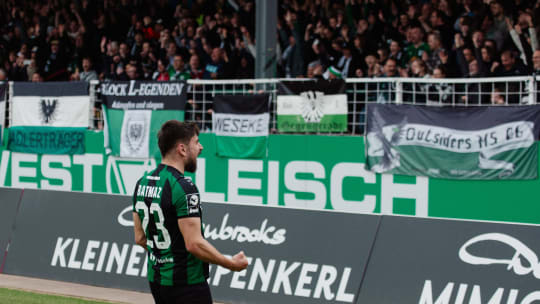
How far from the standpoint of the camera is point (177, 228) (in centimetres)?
525

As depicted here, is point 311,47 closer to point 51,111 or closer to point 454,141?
point 454,141

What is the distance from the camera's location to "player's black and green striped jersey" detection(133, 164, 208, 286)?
5180mm

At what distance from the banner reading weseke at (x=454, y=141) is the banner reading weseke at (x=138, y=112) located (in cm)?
380

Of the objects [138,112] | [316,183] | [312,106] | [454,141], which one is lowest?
[316,183]

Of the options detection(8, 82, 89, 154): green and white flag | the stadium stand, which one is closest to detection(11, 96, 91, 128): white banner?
detection(8, 82, 89, 154): green and white flag

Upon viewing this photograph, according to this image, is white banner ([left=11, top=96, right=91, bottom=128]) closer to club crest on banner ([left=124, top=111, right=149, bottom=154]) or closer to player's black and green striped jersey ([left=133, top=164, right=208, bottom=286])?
club crest on banner ([left=124, top=111, right=149, bottom=154])

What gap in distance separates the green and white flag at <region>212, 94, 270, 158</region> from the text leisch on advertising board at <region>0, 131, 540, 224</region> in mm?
158

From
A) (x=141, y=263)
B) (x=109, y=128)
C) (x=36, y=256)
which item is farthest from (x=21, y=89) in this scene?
(x=141, y=263)

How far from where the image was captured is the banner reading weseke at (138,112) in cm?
1480

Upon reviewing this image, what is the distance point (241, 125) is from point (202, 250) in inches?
360

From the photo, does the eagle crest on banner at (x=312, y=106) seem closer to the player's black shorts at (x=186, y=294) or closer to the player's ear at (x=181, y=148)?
the player's ear at (x=181, y=148)

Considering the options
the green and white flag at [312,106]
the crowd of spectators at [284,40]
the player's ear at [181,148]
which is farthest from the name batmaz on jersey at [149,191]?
the crowd of spectators at [284,40]

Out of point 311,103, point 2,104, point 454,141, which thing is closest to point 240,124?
point 311,103

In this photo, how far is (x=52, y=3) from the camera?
23.5 meters
